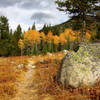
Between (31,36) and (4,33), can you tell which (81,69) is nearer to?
(4,33)

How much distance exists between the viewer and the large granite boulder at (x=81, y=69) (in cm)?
523

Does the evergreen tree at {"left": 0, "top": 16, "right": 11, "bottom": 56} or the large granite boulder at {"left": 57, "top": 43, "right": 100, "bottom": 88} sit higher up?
the evergreen tree at {"left": 0, "top": 16, "right": 11, "bottom": 56}

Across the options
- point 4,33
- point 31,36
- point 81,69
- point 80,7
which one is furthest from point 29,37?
point 81,69

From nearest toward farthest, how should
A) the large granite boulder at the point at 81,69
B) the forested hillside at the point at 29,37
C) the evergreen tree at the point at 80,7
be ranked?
the large granite boulder at the point at 81,69
the evergreen tree at the point at 80,7
the forested hillside at the point at 29,37

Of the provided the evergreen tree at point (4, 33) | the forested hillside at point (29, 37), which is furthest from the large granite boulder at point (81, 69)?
the evergreen tree at point (4, 33)

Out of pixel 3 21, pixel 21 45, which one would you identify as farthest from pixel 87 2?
pixel 21 45

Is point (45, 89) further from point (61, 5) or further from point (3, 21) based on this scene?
point (3, 21)

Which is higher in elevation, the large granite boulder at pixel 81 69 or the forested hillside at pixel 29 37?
the forested hillside at pixel 29 37

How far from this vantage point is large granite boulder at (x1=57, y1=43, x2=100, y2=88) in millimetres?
5230

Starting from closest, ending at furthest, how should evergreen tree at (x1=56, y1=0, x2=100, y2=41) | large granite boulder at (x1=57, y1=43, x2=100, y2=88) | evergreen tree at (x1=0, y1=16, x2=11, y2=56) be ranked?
1. large granite boulder at (x1=57, y1=43, x2=100, y2=88)
2. evergreen tree at (x1=56, y1=0, x2=100, y2=41)
3. evergreen tree at (x1=0, y1=16, x2=11, y2=56)

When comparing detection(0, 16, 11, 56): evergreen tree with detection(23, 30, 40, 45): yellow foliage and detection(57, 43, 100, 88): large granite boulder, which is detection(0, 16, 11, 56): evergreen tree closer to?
detection(23, 30, 40, 45): yellow foliage

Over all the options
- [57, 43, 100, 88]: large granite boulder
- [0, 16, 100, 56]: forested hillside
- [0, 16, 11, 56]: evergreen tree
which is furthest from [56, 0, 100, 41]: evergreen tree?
[0, 16, 11, 56]: evergreen tree

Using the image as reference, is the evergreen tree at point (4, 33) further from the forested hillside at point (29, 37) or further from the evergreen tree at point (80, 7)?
the evergreen tree at point (80, 7)

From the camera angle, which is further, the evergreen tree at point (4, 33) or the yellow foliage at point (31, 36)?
the yellow foliage at point (31, 36)
